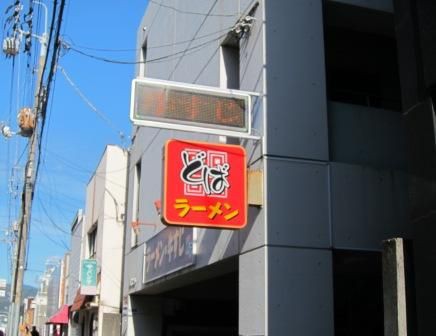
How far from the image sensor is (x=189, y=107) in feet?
27.0

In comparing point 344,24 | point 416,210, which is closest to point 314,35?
point 344,24

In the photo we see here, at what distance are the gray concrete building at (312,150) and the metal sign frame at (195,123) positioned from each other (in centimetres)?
17

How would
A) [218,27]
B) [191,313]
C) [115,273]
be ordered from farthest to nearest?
[115,273] < [191,313] < [218,27]

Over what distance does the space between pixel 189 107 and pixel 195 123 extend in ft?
0.74

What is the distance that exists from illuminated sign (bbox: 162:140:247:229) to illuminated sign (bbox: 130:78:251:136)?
0.86 feet

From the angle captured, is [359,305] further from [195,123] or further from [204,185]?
[195,123]

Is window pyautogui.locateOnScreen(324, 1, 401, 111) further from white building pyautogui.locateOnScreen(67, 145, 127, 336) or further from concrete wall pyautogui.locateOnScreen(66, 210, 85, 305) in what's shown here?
concrete wall pyautogui.locateOnScreen(66, 210, 85, 305)

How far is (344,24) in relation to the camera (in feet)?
31.7

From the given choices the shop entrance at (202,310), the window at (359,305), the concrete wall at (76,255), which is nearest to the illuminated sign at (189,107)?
the window at (359,305)

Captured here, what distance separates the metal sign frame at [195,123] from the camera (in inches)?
311

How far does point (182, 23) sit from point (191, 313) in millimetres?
7319

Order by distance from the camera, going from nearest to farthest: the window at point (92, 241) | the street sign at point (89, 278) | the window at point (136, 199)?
the window at point (136, 199) → the street sign at point (89, 278) → the window at point (92, 241)

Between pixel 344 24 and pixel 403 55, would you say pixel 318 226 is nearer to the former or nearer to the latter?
pixel 403 55

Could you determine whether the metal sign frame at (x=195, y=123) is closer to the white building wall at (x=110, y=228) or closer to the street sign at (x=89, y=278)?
the white building wall at (x=110, y=228)
